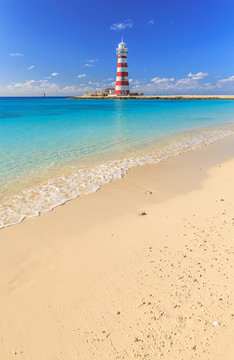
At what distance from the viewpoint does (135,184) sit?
8.34m

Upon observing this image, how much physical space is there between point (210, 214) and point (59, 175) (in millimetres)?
5889

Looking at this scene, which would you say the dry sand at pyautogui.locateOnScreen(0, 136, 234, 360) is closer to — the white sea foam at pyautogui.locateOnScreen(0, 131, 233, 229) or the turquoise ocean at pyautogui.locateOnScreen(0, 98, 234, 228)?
the white sea foam at pyautogui.locateOnScreen(0, 131, 233, 229)

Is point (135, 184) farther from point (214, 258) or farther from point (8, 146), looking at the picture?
point (8, 146)

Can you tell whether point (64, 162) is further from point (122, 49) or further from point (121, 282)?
point (122, 49)

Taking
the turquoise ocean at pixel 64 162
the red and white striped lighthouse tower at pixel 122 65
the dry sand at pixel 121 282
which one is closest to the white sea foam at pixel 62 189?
the turquoise ocean at pixel 64 162

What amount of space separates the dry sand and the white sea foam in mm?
507

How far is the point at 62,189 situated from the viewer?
25.8ft

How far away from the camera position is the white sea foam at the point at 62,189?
6.30 metres

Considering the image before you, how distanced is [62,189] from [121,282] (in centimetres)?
468

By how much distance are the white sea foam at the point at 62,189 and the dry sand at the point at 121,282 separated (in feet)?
1.66

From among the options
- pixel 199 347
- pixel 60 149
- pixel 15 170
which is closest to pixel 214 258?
pixel 199 347

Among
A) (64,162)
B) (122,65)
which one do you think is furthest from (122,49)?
(64,162)

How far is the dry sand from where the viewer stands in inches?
113

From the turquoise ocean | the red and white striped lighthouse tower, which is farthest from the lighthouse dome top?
the turquoise ocean
